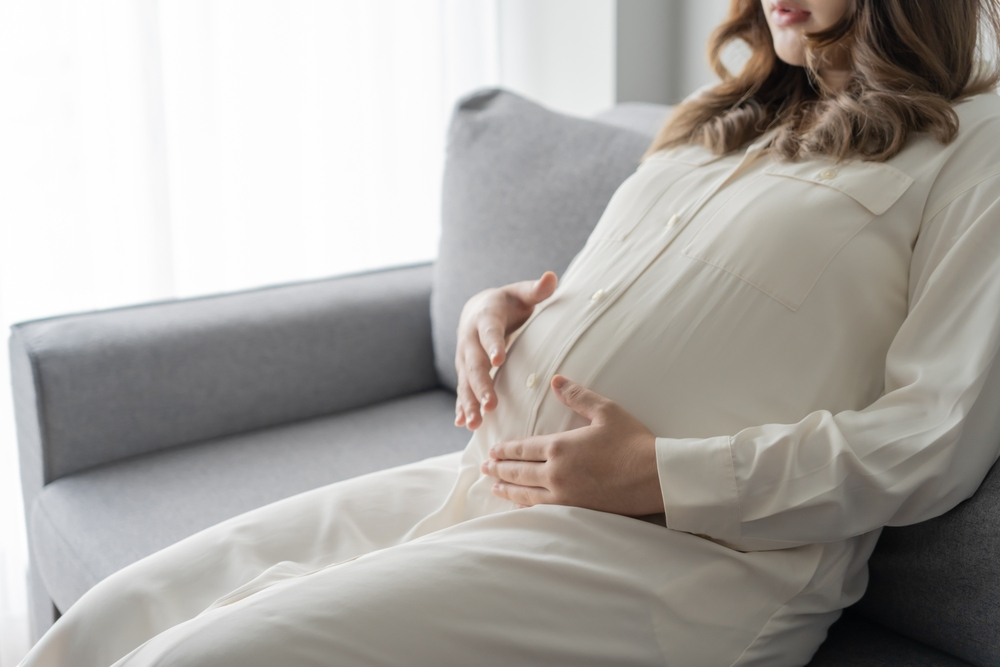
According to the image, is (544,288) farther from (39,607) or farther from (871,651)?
(39,607)

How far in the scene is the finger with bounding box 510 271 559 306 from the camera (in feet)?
3.29

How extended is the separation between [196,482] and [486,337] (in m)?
0.58

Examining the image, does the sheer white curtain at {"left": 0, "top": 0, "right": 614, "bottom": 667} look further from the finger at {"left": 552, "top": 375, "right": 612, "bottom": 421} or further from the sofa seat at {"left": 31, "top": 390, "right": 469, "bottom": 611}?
the finger at {"left": 552, "top": 375, "right": 612, "bottom": 421}

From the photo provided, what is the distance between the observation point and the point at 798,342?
Result: 82 centimetres

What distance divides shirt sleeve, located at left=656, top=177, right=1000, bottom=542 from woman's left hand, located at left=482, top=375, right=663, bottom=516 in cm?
2

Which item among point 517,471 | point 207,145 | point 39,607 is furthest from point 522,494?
point 207,145

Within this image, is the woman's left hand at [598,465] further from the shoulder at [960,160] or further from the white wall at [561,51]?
the white wall at [561,51]

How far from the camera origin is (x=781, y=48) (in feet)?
3.30

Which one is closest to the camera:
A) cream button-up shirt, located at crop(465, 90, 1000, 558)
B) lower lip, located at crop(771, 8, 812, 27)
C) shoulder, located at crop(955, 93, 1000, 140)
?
cream button-up shirt, located at crop(465, 90, 1000, 558)

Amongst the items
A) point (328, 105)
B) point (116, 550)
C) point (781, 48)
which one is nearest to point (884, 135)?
point (781, 48)

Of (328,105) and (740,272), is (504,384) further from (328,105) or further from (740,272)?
(328,105)

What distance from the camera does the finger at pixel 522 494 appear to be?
0.80 m

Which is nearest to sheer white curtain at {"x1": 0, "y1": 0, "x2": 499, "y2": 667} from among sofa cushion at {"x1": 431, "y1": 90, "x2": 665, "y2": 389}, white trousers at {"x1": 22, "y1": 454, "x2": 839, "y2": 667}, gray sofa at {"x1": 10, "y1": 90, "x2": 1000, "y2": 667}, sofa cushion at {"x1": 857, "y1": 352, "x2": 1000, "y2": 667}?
gray sofa at {"x1": 10, "y1": 90, "x2": 1000, "y2": 667}

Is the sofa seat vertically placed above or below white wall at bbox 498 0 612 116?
below
